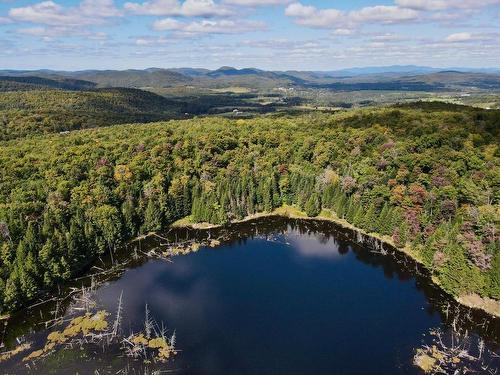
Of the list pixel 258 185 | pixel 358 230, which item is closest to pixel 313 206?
pixel 358 230

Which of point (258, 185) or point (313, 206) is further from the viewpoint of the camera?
point (258, 185)

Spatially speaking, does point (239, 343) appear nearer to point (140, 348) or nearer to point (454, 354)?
point (140, 348)

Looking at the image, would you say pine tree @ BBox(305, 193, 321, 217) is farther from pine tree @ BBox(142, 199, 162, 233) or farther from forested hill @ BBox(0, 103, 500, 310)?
pine tree @ BBox(142, 199, 162, 233)

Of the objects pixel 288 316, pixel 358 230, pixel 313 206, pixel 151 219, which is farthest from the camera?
pixel 313 206

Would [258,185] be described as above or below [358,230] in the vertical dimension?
above

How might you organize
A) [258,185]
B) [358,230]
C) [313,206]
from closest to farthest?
[358,230]
[313,206]
[258,185]

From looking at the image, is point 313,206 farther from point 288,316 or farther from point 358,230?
point 288,316

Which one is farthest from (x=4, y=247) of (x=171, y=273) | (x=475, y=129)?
(x=475, y=129)
